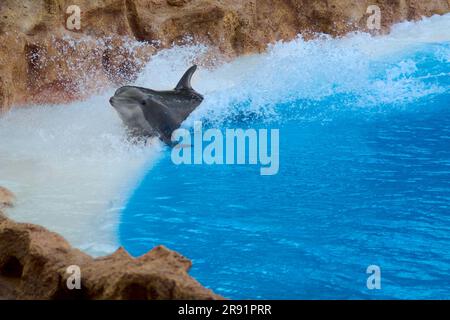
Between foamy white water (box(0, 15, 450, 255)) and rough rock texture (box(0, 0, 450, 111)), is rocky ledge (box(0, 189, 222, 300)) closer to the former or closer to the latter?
foamy white water (box(0, 15, 450, 255))

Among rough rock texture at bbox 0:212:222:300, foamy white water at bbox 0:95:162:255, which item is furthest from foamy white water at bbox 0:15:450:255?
rough rock texture at bbox 0:212:222:300

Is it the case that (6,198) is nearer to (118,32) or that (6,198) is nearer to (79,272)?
(79,272)

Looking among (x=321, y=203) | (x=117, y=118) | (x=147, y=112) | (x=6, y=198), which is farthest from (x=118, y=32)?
(x=321, y=203)

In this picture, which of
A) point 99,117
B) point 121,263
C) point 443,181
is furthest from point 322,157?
point 121,263

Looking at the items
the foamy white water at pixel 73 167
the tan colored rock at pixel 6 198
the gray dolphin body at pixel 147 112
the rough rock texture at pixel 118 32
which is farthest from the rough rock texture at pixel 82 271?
the rough rock texture at pixel 118 32

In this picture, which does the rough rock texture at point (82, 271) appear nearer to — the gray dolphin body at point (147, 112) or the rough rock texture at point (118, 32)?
the gray dolphin body at point (147, 112)

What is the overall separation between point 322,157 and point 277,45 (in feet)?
13.4

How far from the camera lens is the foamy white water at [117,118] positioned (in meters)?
5.27

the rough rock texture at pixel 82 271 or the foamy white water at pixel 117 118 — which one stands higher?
the foamy white water at pixel 117 118

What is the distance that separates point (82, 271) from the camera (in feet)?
10.5

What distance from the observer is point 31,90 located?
797 cm

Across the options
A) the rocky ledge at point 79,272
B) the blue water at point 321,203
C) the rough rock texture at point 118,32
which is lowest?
the rocky ledge at point 79,272

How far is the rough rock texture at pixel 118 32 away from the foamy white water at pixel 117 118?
20cm
